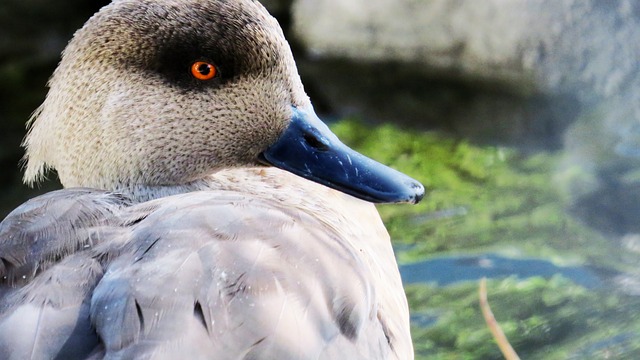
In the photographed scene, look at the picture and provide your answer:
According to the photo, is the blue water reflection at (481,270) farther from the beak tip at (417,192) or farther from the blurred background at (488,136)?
the beak tip at (417,192)

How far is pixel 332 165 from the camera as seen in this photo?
2553mm

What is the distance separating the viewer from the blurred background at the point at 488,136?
3.64 meters

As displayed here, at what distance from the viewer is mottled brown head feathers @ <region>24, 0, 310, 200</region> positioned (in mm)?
2523

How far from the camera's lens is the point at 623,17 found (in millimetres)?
4812

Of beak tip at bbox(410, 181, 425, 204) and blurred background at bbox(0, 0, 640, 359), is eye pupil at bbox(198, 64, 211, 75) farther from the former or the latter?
blurred background at bbox(0, 0, 640, 359)

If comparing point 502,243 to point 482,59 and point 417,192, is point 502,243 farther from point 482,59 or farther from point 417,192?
point 417,192

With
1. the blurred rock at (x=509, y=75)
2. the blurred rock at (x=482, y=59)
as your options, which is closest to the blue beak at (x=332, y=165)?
the blurred rock at (x=509, y=75)

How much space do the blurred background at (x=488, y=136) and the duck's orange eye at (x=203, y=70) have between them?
4.37 ft

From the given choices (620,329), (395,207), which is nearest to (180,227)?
(620,329)

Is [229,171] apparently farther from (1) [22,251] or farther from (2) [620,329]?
(2) [620,329]

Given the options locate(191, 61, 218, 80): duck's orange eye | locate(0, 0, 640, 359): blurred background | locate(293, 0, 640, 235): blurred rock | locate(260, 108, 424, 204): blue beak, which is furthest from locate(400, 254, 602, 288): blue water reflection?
locate(191, 61, 218, 80): duck's orange eye

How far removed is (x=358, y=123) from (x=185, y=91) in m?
2.65

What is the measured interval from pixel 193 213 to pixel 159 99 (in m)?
0.56

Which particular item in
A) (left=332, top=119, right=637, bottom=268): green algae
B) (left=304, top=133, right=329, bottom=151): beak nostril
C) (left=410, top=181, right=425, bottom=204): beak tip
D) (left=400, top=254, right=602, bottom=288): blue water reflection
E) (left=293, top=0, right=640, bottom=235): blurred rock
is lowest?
(left=410, top=181, right=425, bottom=204): beak tip
